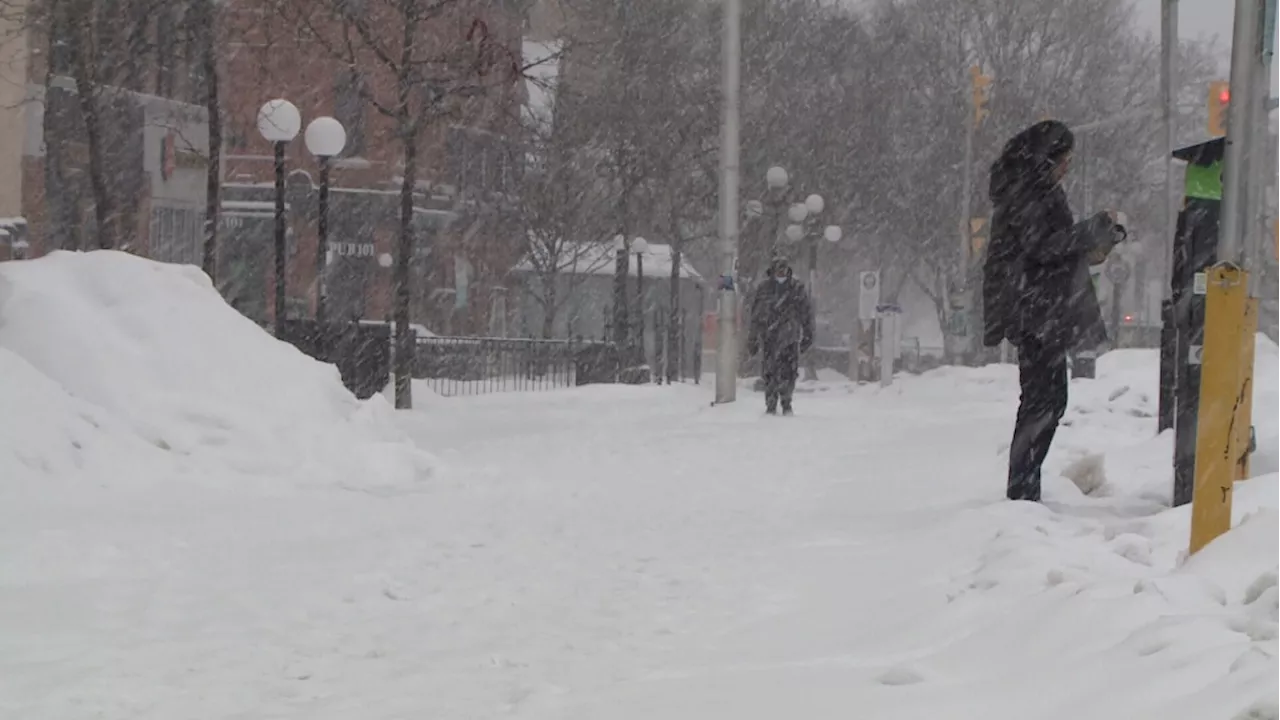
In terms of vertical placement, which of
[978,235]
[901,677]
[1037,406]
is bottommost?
[901,677]

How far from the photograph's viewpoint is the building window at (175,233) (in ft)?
104

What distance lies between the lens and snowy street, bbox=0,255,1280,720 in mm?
4039

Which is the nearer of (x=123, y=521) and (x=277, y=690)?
(x=277, y=690)

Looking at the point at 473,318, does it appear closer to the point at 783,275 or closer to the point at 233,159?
the point at 233,159

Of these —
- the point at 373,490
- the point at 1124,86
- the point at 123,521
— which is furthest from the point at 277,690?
the point at 1124,86

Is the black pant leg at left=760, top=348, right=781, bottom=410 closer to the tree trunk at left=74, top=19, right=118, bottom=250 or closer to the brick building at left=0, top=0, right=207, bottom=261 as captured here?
the brick building at left=0, top=0, right=207, bottom=261

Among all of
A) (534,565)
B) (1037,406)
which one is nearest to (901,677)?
(534,565)

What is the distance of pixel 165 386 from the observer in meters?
9.62

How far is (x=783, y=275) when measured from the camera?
17375mm

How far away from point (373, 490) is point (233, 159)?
30749mm

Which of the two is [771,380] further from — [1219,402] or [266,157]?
[266,157]

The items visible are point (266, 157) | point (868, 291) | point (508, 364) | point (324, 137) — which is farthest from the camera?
point (266, 157)

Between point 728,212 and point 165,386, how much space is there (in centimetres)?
1220

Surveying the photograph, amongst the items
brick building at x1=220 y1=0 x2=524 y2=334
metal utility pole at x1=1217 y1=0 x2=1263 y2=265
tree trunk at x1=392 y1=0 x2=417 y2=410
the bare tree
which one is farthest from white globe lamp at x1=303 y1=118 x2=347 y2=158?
brick building at x1=220 y1=0 x2=524 y2=334
